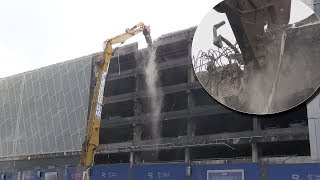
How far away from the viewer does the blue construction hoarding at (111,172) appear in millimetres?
13180

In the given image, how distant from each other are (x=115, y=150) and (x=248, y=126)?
1595 cm

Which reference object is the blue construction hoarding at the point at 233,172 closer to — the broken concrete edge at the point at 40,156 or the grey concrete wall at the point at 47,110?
the broken concrete edge at the point at 40,156

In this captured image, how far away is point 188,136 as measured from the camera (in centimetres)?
4194

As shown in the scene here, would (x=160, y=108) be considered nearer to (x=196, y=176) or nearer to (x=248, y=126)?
(x=248, y=126)

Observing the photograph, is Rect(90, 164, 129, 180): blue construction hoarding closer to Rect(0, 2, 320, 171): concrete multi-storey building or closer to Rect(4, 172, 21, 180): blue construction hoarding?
Rect(4, 172, 21, 180): blue construction hoarding

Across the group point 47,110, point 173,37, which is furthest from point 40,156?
point 173,37

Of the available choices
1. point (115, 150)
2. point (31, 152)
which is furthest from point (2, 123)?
point (115, 150)

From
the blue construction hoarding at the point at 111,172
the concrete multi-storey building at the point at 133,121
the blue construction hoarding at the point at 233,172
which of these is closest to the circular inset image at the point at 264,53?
the blue construction hoarding at the point at 233,172

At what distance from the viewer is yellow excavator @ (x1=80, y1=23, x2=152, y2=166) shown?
23328mm

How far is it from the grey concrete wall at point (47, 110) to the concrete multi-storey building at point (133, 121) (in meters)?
0.13

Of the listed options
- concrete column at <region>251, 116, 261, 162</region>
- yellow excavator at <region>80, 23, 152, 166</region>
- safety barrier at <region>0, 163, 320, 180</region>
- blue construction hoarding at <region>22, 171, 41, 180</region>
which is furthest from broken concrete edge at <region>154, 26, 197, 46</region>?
safety barrier at <region>0, 163, 320, 180</region>

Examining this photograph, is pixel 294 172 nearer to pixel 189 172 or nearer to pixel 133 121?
pixel 189 172

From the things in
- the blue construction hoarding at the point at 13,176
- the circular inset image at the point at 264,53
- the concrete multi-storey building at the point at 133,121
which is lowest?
the blue construction hoarding at the point at 13,176

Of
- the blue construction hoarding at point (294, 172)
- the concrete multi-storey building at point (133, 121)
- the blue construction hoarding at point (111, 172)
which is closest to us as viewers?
the blue construction hoarding at point (294, 172)
